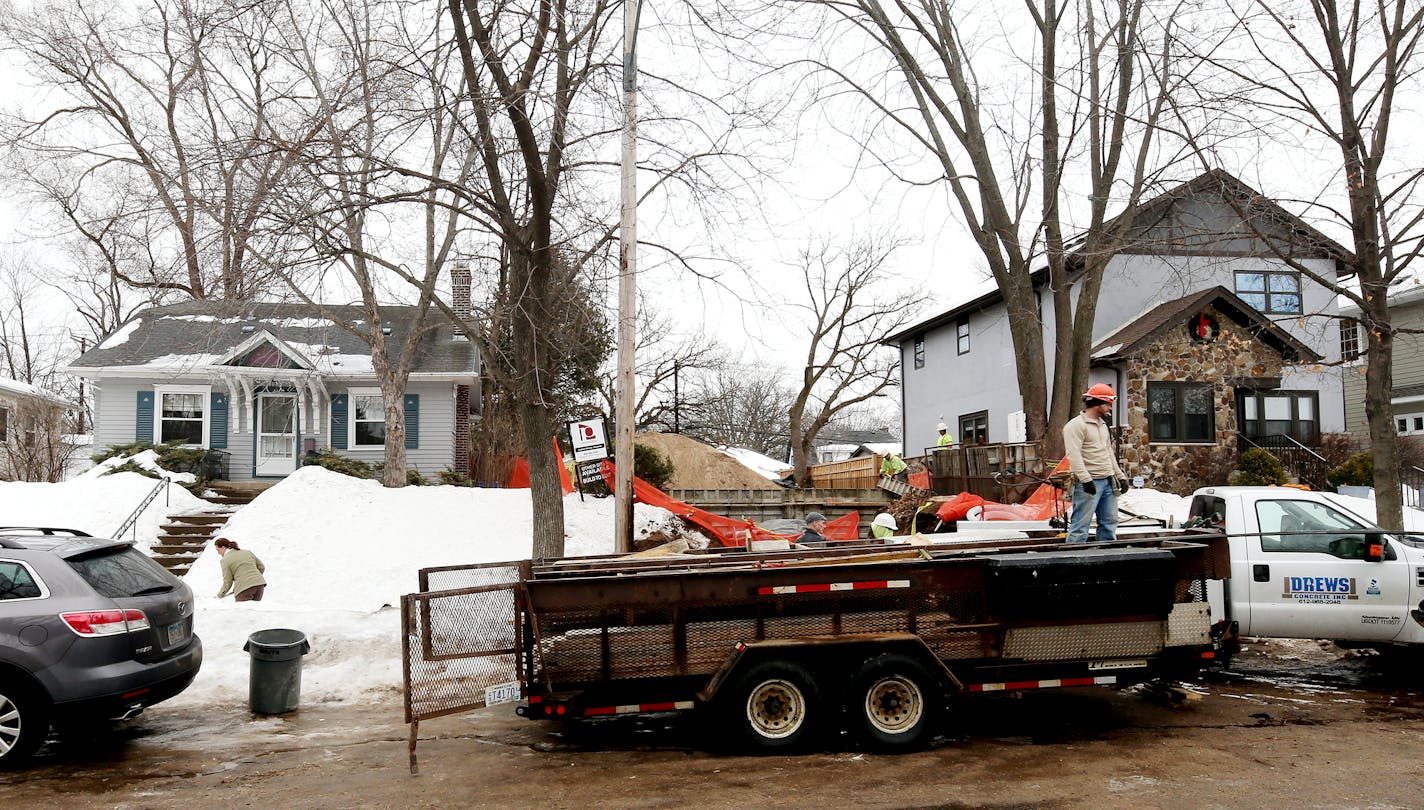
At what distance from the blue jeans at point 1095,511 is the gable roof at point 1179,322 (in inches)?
654

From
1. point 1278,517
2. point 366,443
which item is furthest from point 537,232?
point 366,443

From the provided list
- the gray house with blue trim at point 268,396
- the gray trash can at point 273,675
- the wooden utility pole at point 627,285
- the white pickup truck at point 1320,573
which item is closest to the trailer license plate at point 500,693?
the gray trash can at point 273,675

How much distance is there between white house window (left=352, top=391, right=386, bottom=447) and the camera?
25953 millimetres

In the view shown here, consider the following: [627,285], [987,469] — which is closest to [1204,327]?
[987,469]

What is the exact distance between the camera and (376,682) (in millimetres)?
9836

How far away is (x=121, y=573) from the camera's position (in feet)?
24.5

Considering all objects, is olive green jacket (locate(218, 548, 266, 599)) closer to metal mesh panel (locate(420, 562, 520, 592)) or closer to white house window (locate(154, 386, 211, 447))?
metal mesh panel (locate(420, 562, 520, 592))

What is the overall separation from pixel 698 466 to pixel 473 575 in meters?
20.5

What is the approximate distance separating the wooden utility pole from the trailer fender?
169 inches

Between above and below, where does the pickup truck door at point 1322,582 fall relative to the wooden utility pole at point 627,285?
below

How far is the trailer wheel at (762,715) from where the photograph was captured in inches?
Answer: 269

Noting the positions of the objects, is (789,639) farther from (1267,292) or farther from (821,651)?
(1267,292)

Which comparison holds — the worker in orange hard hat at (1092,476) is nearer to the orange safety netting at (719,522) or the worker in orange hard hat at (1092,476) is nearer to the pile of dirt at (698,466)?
the orange safety netting at (719,522)

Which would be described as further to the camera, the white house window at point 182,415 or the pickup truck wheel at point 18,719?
the white house window at point 182,415
